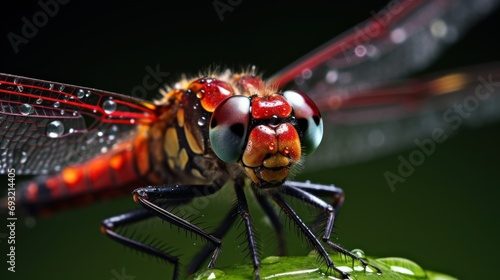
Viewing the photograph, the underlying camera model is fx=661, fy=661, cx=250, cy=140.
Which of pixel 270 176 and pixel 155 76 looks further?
pixel 155 76

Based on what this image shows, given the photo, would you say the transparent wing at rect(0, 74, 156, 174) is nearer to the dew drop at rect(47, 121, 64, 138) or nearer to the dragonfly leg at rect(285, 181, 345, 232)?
the dew drop at rect(47, 121, 64, 138)

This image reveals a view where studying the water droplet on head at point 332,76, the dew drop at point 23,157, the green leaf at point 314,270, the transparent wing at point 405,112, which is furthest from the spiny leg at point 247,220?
the transparent wing at point 405,112

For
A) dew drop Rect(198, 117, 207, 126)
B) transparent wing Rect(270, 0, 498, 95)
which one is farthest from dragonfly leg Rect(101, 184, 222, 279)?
transparent wing Rect(270, 0, 498, 95)

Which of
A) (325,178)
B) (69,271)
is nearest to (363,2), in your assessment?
(325,178)

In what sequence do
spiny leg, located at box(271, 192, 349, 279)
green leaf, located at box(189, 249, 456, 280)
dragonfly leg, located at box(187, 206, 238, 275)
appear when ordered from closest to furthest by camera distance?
green leaf, located at box(189, 249, 456, 280), spiny leg, located at box(271, 192, 349, 279), dragonfly leg, located at box(187, 206, 238, 275)

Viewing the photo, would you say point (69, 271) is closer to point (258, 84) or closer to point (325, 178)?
→ point (325, 178)

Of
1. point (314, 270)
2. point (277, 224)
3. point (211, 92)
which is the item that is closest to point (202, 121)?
point (211, 92)
